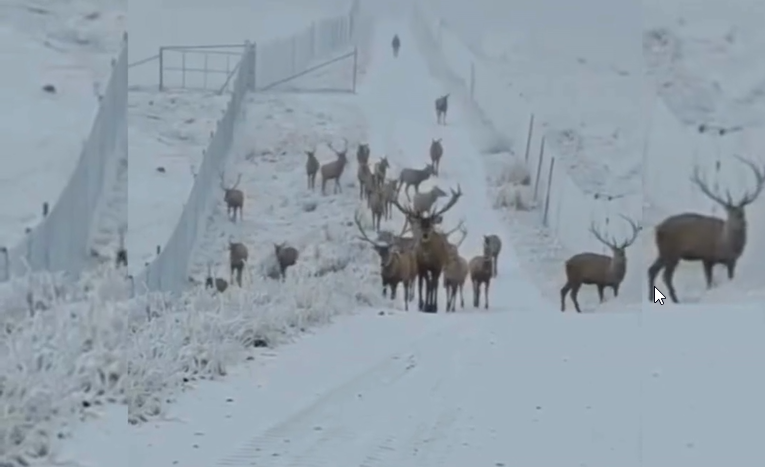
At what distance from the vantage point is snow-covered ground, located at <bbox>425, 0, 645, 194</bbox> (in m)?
3.50

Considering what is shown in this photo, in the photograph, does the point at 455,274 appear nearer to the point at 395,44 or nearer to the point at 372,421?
the point at 372,421

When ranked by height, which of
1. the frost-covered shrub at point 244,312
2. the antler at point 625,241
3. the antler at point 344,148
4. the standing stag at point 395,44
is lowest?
the frost-covered shrub at point 244,312

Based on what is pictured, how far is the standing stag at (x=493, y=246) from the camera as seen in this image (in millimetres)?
3570

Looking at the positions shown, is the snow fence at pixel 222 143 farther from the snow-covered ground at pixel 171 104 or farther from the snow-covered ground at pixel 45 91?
the snow-covered ground at pixel 45 91

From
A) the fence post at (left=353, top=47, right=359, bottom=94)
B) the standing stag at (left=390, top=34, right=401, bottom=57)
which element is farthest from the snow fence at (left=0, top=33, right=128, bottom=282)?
the standing stag at (left=390, top=34, right=401, bottom=57)

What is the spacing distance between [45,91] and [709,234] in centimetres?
192

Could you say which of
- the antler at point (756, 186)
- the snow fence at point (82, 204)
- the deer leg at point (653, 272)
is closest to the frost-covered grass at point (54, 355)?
the snow fence at point (82, 204)

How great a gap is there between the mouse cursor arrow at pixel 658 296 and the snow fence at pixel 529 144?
0.19 meters

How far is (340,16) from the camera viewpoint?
3.62 meters

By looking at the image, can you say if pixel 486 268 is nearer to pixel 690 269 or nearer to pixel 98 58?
pixel 690 269

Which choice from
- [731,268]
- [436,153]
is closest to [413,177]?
[436,153]

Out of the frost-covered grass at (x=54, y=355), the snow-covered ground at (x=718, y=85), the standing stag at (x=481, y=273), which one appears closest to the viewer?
the frost-covered grass at (x=54, y=355)

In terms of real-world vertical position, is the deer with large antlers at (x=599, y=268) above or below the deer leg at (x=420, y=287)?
above

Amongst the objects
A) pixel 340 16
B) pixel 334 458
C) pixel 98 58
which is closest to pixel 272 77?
pixel 340 16
